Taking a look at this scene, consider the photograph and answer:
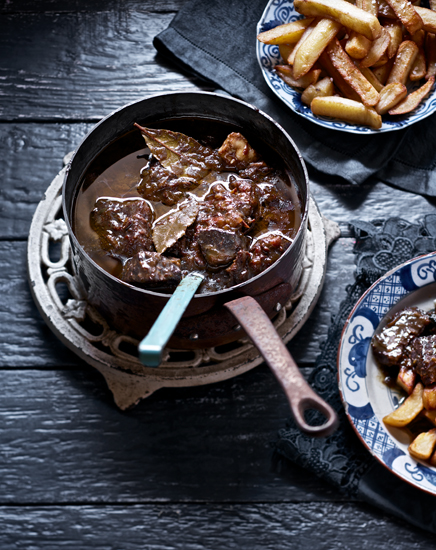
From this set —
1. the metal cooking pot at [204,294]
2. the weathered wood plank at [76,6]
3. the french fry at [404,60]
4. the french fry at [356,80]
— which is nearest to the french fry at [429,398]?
the metal cooking pot at [204,294]

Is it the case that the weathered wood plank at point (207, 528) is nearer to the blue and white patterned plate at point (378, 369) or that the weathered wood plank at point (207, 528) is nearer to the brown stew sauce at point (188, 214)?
the blue and white patterned plate at point (378, 369)

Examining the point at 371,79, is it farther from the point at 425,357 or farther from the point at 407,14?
the point at 425,357

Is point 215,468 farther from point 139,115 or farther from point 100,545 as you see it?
point 139,115

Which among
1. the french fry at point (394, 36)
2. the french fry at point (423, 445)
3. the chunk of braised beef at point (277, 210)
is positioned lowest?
the french fry at point (423, 445)

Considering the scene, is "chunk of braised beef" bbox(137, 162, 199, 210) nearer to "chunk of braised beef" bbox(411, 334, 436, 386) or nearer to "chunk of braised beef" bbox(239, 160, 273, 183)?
"chunk of braised beef" bbox(239, 160, 273, 183)

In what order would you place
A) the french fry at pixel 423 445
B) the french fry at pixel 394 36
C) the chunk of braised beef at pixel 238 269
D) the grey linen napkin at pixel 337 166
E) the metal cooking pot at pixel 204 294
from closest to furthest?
the metal cooking pot at pixel 204 294, the chunk of braised beef at pixel 238 269, the french fry at pixel 423 445, the grey linen napkin at pixel 337 166, the french fry at pixel 394 36

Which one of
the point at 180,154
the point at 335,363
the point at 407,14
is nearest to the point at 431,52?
the point at 407,14
